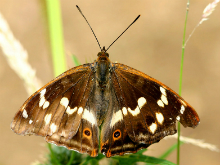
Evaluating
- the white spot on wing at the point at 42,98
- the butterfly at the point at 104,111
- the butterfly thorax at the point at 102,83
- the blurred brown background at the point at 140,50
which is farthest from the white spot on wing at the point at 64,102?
the blurred brown background at the point at 140,50

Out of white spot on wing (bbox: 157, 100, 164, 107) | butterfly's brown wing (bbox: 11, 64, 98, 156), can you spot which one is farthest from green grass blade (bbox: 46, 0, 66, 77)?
white spot on wing (bbox: 157, 100, 164, 107)

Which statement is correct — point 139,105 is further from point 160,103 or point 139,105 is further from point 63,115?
point 63,115

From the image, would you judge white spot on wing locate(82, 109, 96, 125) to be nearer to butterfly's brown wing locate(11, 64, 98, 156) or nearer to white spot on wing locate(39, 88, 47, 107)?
butterfly's brown wing locate(11, 64, 98, 156)

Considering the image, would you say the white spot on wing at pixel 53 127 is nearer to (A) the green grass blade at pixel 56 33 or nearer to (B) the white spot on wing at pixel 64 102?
(B) the white spot on wing at pixel 64 102

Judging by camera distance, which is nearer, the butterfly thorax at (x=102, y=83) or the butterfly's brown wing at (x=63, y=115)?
the butterfly's brown wing at (x=63, y=115)

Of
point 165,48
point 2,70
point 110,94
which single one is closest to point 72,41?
point 2,70

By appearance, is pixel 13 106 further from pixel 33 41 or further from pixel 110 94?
pixel 110 94
